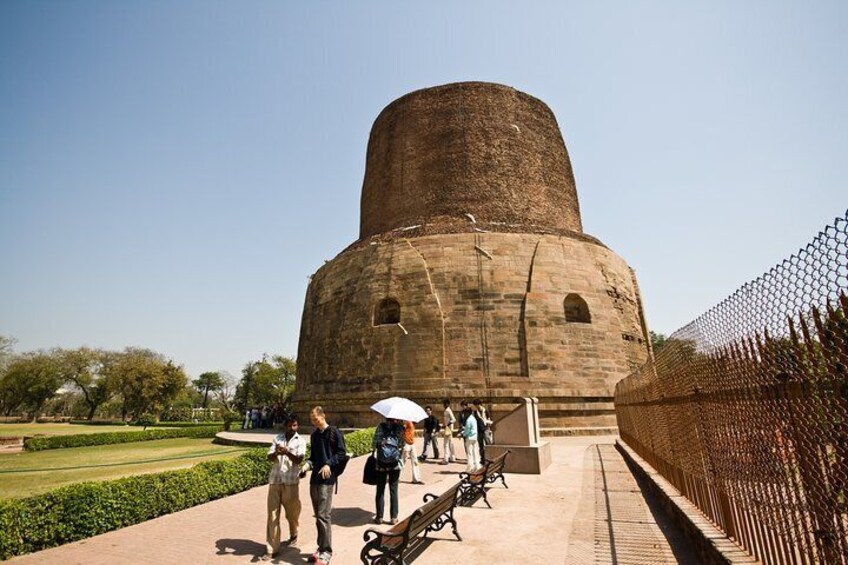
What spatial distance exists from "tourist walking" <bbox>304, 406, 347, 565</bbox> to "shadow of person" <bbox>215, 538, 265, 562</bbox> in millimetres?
685

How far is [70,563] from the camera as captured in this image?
460 cm

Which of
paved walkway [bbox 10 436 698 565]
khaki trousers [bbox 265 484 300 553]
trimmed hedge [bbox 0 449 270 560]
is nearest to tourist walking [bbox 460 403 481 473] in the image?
paved walkway [bbox 10 436 698 565]

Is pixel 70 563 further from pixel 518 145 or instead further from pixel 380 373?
pixel 518 145

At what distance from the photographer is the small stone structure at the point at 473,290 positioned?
15.8 metres

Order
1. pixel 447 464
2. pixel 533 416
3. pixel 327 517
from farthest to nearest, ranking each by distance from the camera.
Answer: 1. pixel 447 464
2. pixel 533 416
3. pixel 327 517

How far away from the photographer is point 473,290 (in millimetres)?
16625

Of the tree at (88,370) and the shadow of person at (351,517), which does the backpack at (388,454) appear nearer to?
the shadow of person at (351,517)

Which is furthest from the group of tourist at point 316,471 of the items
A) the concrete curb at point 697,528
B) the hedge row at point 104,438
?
the hedge row at point 104,438

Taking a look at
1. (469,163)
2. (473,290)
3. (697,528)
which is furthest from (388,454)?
(469,163)

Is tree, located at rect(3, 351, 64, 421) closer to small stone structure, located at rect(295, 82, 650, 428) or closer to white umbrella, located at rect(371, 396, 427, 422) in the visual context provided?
small stone structure, located at rect(295, 82, 650, 428)

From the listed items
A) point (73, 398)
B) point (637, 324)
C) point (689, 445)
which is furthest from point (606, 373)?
point (73, 398)

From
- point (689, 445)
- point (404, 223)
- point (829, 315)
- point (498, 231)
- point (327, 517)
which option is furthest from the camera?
point (404, 223)

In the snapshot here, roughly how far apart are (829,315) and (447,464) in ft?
30.4

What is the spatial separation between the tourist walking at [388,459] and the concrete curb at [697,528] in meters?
3.01
